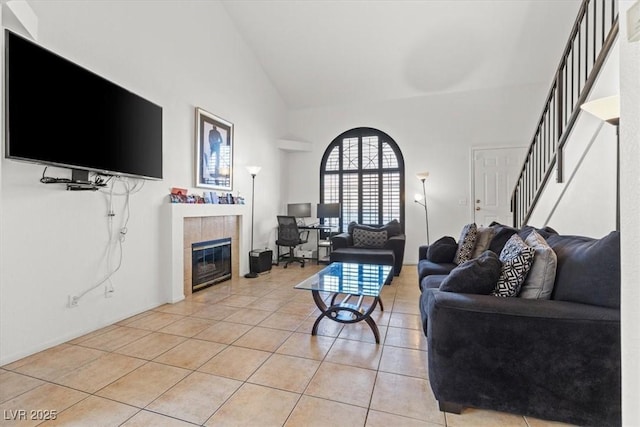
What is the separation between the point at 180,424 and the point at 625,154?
2085 mm

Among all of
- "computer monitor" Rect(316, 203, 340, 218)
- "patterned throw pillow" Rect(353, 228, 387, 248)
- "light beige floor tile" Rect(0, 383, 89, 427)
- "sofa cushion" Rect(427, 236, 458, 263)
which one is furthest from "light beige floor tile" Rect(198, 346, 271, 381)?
"computer monitor" Rect(316, 203, 340, 218)

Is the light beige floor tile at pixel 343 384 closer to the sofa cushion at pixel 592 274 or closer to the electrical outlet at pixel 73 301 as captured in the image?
the sofa cushion at pixel 592 274

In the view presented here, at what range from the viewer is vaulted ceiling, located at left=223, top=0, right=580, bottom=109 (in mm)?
4285

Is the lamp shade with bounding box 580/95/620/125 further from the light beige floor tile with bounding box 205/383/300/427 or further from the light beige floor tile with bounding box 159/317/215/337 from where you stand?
the light beige floor tile with bounding box 159/317/215/337

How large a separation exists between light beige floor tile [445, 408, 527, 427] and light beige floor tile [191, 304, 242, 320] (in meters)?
2.20

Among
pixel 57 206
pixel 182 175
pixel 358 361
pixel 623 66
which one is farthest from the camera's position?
pixel 182 175

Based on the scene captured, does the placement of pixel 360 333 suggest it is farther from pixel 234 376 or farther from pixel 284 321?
pixel 234 376

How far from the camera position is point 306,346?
2377mm

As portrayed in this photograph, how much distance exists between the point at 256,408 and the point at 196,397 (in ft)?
1.25

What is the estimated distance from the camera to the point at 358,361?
214 centimetres

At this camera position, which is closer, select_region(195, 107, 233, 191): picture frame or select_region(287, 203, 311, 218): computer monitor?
select_region(195, 107, 233, 191): picture frame

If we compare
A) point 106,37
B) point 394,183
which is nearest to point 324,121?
point 394,183

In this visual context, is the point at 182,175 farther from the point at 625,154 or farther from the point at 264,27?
the point at 625,154

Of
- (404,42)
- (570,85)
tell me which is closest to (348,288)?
(570,85)
